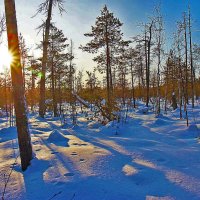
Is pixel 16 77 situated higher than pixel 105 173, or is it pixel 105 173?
pixel 16 77

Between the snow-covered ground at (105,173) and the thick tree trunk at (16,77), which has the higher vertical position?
the thick tree trunk at (16,77)

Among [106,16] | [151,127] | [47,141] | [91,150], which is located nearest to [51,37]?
[106,16]

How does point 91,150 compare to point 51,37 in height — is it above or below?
below

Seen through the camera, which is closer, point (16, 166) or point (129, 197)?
point (129, 197)

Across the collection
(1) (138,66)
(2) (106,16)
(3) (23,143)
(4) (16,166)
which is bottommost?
(4) (16,166)

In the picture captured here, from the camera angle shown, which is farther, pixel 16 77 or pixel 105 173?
pixel 16 77

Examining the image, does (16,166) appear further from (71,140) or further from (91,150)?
(71,140)

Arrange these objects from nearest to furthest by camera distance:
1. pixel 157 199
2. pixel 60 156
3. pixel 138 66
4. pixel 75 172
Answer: pixel 157 199 < pixel 75 172 < pixel 60 156 < pixel 138 66

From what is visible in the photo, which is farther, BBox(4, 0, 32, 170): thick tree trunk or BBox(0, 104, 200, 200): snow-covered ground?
BBox(4, 0, 32, 170): thick tree trunk

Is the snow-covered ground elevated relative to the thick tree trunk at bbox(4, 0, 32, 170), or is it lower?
lower

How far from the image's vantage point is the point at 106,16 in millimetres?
22297

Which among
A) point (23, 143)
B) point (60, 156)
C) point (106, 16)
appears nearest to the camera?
point (23, 143)

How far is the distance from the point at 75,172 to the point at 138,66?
35485 millimetres

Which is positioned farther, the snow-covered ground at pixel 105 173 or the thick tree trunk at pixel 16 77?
the thick tree trunk at pixel 16 77
